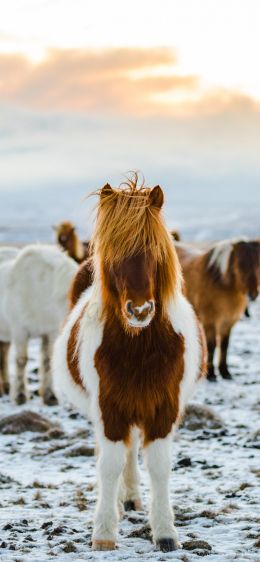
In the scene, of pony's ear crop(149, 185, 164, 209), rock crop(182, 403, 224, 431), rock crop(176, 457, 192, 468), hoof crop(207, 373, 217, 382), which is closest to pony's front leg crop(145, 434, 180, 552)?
pony's ear crop(149, 185, 164, 209)

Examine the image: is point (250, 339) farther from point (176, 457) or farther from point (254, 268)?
point (176, 457)

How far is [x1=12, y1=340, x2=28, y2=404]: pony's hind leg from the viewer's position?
1000cm

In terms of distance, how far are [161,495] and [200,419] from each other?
375 centimetres

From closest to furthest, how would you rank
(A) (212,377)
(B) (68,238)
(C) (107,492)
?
(C) (107,492)
(A) (212,377)
(B) (68,238)

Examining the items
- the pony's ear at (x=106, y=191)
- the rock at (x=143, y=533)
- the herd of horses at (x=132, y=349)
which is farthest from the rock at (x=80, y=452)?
the pony's ear at (x=106, y=191)

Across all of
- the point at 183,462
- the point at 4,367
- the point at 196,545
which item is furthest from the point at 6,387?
the point at 196,545

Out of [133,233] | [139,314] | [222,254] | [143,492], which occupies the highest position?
[222,254]

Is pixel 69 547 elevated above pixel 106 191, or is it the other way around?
pixel 106 191

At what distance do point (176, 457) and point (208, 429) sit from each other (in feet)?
4.05

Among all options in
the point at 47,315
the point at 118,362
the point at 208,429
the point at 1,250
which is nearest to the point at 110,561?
the point at 118,362

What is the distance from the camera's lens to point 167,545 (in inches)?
184

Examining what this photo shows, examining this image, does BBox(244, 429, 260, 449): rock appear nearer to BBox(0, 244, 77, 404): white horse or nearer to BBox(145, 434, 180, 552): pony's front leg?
BBox(145, 434, 180, 552): pony's front leg

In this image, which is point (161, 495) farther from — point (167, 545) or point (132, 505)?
point (132, 505)

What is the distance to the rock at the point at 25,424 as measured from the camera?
8.24m
